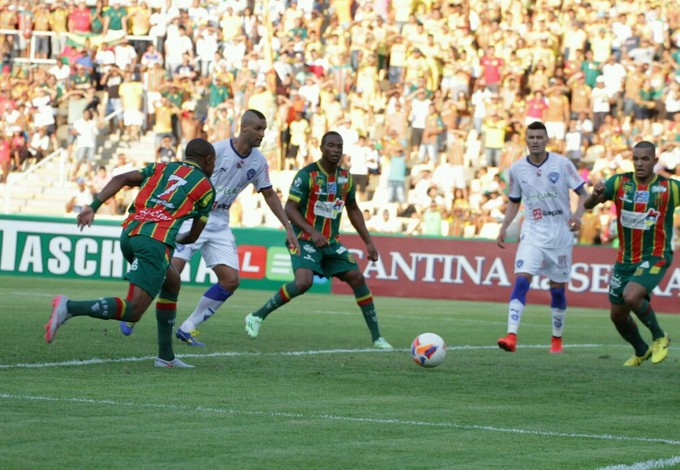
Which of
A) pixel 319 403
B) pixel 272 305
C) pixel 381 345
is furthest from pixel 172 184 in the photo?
pixel 381 345

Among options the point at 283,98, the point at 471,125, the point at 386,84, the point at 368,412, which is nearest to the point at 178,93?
the point at 283,98

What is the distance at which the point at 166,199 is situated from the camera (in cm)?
988

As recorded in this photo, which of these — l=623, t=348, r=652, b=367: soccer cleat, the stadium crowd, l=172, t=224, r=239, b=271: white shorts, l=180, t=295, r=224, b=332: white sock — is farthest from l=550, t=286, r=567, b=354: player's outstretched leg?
the stadium crowd

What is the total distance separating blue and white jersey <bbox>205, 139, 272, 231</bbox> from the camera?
13031mm

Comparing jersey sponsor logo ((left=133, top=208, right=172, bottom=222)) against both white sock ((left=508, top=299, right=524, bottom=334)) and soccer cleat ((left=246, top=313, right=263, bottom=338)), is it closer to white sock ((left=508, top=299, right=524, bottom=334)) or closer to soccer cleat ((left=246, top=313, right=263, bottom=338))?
soccer cleat ((left=246, top=313, right=263, bottom=338))

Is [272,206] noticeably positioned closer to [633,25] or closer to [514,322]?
[514,322]

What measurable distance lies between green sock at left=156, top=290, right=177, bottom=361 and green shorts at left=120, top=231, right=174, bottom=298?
63cm

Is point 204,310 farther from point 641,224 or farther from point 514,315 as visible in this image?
point 641,224

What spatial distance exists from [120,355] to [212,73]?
21.8 meters

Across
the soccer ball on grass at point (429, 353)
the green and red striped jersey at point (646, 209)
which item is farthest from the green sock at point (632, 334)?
the soccer ball on grass at point (429, 353)

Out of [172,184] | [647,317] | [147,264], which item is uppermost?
[172,184]

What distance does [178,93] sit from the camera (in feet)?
105

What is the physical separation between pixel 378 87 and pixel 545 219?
16915 millimetres

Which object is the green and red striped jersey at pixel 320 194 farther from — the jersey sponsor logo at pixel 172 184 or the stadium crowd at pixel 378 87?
the stadium crowd at pixel 378 87
